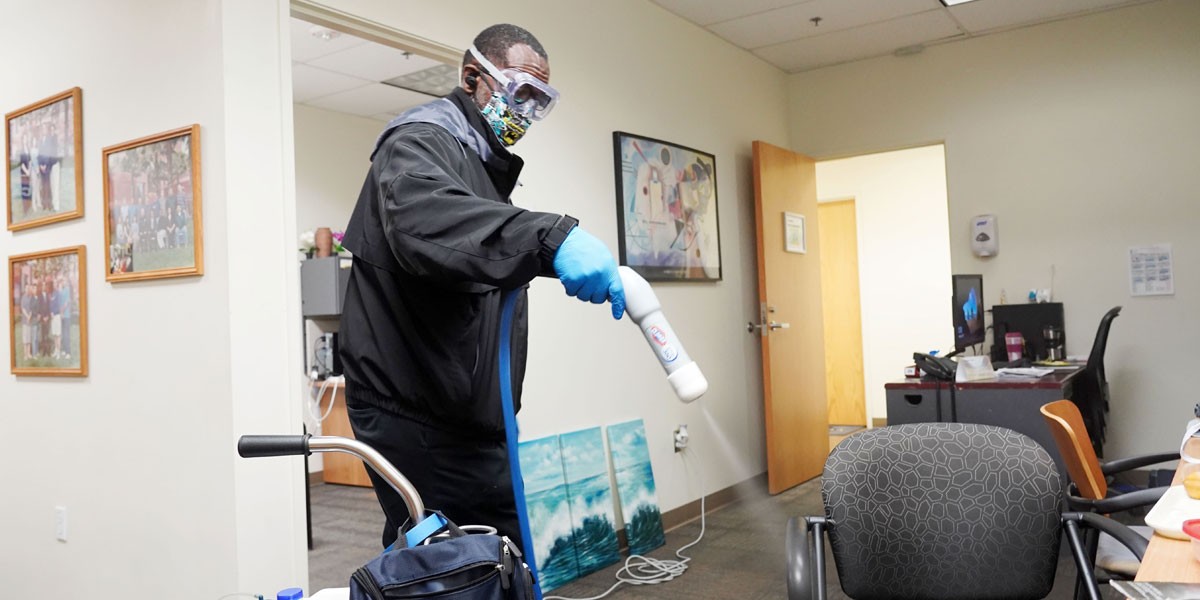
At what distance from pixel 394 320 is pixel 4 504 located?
107 inches

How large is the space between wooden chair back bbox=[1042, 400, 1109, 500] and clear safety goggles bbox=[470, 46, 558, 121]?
4.92 ft

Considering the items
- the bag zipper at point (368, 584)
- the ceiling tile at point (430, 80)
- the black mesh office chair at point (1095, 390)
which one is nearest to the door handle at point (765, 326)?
the black mesh office chair at point (1095, 390)

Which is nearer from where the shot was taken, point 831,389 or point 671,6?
point 671,6

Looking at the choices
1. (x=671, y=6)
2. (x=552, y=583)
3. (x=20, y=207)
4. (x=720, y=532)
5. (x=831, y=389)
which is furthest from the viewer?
(x=831, y=389)

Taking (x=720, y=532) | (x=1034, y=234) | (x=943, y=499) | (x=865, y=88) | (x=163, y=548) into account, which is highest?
(x=865, y=88)

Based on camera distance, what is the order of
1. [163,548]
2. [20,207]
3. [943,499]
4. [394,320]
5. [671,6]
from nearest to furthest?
[394,320] → [943,499] → [163,548] → [20,207] → [671,6]

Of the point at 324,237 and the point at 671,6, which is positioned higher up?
the point at 671,6

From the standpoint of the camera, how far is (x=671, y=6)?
4.52 m

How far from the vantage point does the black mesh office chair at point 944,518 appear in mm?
1779

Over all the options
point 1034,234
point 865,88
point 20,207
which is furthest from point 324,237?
point 1034,234

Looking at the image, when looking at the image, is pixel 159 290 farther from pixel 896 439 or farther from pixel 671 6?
pixel 671 6

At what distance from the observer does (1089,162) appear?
499cm

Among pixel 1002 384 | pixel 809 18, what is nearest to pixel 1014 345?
pixel 1002 384

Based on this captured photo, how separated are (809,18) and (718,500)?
276 centimetres
